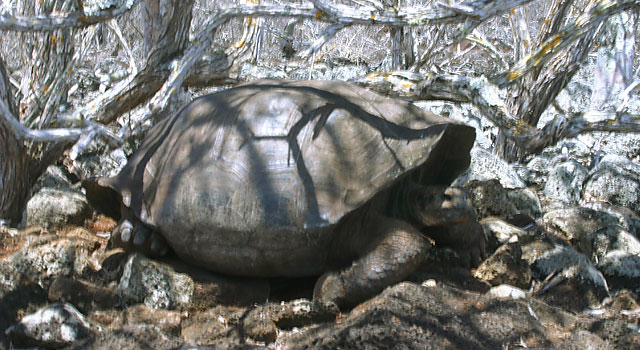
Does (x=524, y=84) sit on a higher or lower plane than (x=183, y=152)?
higher

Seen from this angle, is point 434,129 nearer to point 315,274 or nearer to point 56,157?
point 315,274

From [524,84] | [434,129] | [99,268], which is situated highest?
[524,84]

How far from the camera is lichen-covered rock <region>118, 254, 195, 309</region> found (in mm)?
2949

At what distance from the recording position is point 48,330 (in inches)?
91.6

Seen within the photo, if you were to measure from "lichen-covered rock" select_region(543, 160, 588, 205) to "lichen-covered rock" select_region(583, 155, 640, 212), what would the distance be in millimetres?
79

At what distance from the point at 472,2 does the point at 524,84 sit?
2450mm

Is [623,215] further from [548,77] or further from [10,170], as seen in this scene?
[10,170]

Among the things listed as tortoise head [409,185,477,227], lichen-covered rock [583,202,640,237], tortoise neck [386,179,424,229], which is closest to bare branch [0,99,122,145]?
tortoise neck [386,179,424,229]

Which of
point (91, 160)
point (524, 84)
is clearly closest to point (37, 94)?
point (91, 160)

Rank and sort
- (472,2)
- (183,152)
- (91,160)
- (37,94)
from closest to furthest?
(183,152), (472,2), (37,94), (91,160)

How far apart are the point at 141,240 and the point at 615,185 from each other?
13.1 feet

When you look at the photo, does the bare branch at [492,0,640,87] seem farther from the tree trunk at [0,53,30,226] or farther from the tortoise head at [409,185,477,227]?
the tree trunk at [0,53,30,226]

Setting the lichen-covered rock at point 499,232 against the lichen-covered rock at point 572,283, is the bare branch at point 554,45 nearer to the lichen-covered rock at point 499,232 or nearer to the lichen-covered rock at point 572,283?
the lichen-covered rock at point 499,232

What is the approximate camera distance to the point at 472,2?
3752 millimetres
